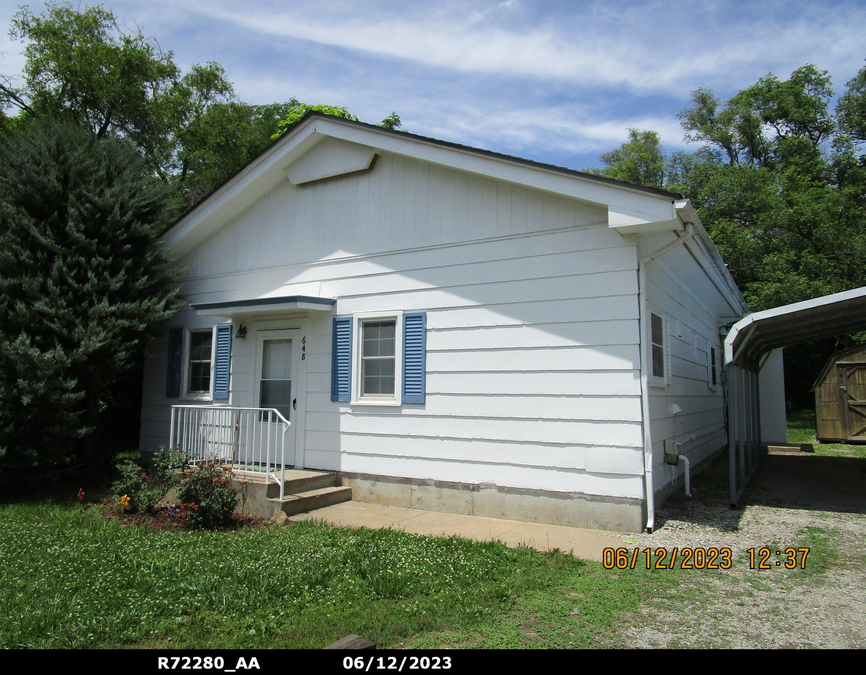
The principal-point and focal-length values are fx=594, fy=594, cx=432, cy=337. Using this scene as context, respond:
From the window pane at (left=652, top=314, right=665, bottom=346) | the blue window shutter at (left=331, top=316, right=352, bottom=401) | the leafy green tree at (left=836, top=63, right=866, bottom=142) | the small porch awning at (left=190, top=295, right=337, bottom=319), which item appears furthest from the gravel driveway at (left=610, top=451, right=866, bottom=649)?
the leafy green tree at (left=836, top=63, right=866, bottom=142)

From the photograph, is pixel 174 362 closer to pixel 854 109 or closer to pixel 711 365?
pixel 711 365

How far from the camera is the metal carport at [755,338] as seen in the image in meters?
6.83

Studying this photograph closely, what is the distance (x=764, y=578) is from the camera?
4.89m

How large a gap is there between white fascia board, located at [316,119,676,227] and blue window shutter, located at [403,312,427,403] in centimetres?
205

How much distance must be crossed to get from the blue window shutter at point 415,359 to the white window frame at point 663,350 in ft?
9.20

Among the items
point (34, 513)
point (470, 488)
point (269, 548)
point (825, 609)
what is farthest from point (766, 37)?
point (34, 513)

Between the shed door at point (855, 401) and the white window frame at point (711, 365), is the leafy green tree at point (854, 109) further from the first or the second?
the white window frame at point (711, 365)

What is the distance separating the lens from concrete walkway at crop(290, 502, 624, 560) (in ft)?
19.5

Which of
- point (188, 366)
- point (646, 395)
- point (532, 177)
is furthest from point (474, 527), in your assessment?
point (188, 366)

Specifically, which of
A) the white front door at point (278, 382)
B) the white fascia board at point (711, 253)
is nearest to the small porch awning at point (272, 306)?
the white front door at point (278, 382)

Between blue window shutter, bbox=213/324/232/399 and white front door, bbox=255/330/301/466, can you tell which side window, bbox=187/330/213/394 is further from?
white front door, bbox=255/330/301/466

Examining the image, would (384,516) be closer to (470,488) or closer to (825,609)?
(470,488)

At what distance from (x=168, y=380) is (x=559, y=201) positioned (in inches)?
296

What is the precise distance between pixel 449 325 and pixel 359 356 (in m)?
1.54
